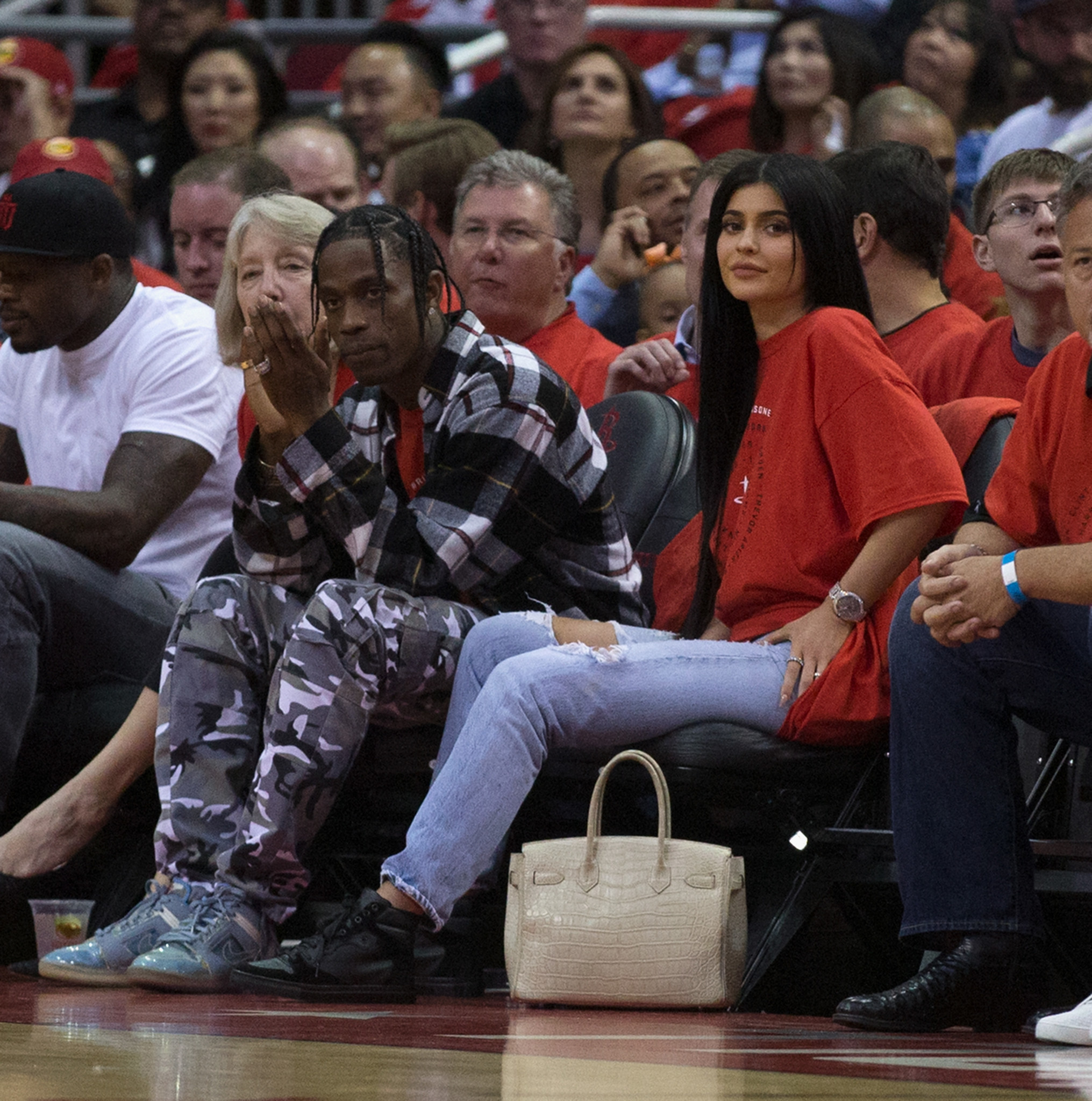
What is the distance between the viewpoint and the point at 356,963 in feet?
Result: 9.34

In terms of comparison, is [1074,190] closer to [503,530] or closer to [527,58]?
[503,530]

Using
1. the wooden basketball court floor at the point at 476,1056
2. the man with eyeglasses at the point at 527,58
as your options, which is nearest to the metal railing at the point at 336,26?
the man with eyeglasses at the point at 527,58

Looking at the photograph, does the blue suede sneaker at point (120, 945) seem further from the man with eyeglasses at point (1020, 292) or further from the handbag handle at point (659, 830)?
the man with eyeglasses at point (1020, 292)

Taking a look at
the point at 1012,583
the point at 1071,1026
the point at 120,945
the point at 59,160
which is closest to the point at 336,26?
the point at 59,160

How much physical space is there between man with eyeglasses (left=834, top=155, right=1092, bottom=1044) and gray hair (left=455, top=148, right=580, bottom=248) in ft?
7.15

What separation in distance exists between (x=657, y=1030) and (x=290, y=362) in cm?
127

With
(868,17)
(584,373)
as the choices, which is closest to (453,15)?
(868,17)

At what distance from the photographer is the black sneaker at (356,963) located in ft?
9.34

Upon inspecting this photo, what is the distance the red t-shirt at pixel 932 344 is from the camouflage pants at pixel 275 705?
43.7 inches

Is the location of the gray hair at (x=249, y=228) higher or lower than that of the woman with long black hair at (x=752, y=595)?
higher

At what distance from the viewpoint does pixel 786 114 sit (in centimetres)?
599

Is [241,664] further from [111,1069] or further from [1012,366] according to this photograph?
[1012,366]

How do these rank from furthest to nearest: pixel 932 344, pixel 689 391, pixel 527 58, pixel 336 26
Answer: pixel 336 26
pixel 527 58
pixel 689 391
pixel 932 344

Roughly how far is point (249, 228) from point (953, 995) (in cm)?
227
